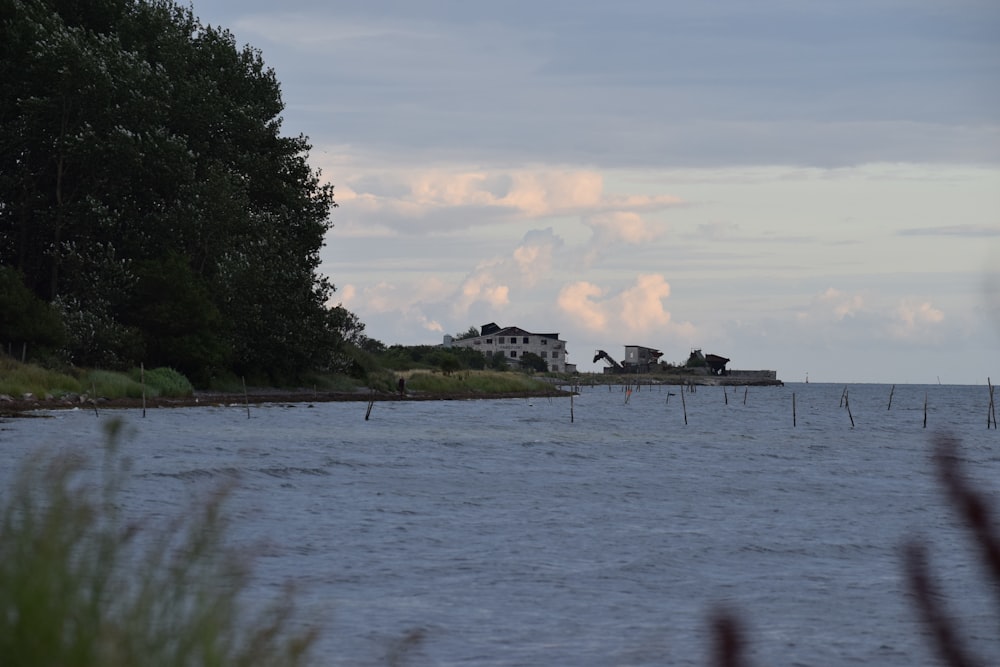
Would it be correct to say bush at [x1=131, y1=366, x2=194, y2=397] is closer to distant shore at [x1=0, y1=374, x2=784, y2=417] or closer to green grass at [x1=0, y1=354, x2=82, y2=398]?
distant shore at [x1=0, y1=374, x2=784, y2=417]

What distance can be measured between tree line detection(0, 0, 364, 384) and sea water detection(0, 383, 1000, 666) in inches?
504

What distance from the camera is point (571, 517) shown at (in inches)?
1025

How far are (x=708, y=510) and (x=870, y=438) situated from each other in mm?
39412

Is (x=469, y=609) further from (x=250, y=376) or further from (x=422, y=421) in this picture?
(x=250, y=376)

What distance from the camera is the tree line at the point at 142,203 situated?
58.1 meters

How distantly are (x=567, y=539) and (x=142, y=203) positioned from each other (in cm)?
4808

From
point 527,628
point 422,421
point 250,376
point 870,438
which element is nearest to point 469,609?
point 527,628

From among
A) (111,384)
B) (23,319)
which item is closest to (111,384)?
(111,384)

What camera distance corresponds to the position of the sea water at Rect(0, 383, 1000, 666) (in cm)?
1484

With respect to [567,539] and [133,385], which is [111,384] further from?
[567,539]

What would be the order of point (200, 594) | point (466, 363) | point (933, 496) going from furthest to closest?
1. point (466, 363)
2. point (933, 496)
3. point (200, 594)

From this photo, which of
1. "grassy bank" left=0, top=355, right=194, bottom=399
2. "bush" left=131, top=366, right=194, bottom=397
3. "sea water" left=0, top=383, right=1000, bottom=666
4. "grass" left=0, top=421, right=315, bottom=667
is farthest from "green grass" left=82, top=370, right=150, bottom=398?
"grass" left=0, top=421, right=315, bottom=667

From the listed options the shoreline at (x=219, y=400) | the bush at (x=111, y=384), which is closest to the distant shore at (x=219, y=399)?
the shoreline at (x=219, y=400)

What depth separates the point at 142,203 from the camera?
65.2 m
